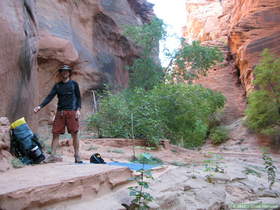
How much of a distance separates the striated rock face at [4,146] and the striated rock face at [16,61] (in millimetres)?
943

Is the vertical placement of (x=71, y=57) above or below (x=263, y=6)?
below

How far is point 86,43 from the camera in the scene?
57.8 feet

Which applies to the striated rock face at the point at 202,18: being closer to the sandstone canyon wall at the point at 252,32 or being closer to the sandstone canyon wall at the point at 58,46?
the sandstone canyon wall at the point at 252,32

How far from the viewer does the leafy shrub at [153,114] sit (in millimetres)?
10070

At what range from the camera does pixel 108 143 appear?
919 centimetres

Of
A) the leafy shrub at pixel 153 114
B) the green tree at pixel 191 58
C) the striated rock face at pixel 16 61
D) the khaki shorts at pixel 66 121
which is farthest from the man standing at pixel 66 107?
the green tree at pixel 191 58

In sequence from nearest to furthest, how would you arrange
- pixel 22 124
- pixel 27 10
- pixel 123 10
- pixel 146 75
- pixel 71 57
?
pixel 22 124
pixel 27 10
pixel 71 57
pixel 146 75
pixel 123 10

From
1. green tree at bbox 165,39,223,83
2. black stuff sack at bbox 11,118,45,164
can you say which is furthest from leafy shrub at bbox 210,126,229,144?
black stuff sack at bbox 11,118,45,164

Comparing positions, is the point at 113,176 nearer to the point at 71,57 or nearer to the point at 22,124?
the point at 22,124

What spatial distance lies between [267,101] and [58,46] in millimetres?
11094

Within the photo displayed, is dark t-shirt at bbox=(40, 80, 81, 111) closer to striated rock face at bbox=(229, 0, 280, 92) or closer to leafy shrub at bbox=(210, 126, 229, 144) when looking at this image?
leafy shrub at bbox=(210, 126, 229, 144)

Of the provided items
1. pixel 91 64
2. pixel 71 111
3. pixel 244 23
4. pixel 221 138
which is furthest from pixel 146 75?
pixel 71 111

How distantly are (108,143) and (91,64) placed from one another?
8652 mm

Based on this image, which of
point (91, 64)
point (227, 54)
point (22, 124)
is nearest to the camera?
point (22, 124)
